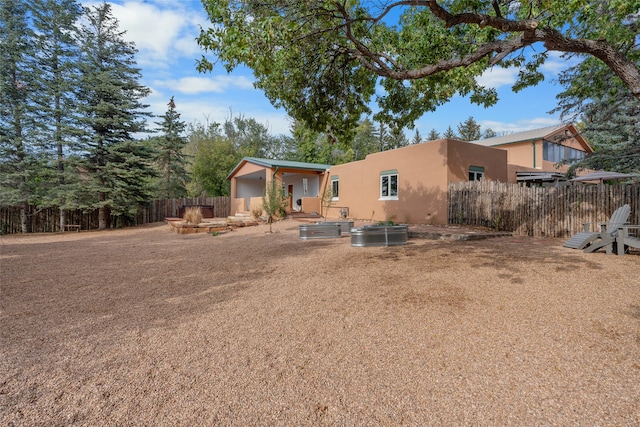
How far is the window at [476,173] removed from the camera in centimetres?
1273

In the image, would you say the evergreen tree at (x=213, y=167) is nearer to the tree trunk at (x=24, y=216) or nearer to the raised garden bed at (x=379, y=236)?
the tree trunk at (x=24, y=216)

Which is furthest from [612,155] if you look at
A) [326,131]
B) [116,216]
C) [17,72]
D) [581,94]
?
[17,72]

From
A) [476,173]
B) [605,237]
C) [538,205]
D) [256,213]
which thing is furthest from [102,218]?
[605,237]

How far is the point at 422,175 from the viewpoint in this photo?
12906mm

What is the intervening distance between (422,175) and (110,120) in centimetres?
1702

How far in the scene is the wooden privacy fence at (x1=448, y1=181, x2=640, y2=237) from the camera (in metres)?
8.55

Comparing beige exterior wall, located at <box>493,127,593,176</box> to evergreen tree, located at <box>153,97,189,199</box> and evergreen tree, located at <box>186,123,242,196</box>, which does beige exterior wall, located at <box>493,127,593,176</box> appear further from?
evergreen tree, located at <box>153,97,189,199</box>

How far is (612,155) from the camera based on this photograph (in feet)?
40.4

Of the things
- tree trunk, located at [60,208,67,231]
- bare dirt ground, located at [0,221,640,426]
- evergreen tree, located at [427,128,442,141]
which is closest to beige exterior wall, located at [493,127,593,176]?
bare dirt ground, located at [0,221,640,426]

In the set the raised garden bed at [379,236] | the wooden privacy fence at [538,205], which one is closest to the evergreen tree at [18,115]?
the raised garden bed at [379,236]

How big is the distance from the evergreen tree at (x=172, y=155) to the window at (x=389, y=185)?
19299mm

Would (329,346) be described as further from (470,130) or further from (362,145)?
(470,130)

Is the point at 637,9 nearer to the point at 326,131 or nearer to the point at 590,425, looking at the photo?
the point at 326,131

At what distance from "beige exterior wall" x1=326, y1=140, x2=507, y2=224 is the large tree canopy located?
395 cm
